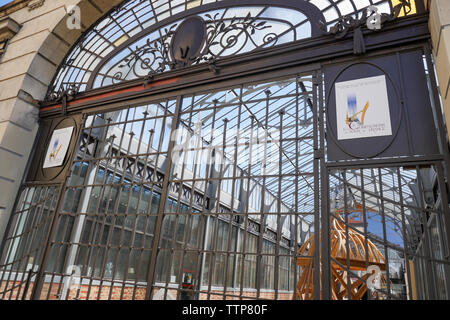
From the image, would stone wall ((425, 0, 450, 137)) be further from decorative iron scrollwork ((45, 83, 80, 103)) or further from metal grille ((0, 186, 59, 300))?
decorative iron scrollwork ((45, 83, 80, 103))

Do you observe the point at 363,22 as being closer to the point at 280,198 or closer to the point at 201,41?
the point at 280,198

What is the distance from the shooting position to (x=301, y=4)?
17.4ft

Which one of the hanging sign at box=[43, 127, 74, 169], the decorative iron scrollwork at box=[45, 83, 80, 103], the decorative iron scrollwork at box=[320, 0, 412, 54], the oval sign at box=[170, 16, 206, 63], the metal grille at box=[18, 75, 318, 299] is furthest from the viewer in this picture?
the decorative iron scrollwork at box=[45, 83, 80, 103]

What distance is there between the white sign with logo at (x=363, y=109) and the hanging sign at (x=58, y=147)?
524cm

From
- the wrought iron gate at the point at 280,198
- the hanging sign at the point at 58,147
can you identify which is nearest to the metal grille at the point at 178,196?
the wrought iron gate at the point at 280,198

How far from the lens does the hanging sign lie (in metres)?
6.61

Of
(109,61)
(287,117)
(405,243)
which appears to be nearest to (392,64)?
(405,243)

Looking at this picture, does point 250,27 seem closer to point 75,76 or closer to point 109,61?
point 109,61

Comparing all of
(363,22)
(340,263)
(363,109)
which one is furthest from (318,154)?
(363,22)

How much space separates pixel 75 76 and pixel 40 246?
3.80 m

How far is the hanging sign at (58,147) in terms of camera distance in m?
6.61

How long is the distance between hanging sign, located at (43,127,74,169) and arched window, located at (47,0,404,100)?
3.13ft

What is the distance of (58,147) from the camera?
679 centimetres

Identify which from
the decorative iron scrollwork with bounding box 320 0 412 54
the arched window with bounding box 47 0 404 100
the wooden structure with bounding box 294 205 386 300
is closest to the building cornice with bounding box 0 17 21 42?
the arched window with bounding box 47 0 404 100
